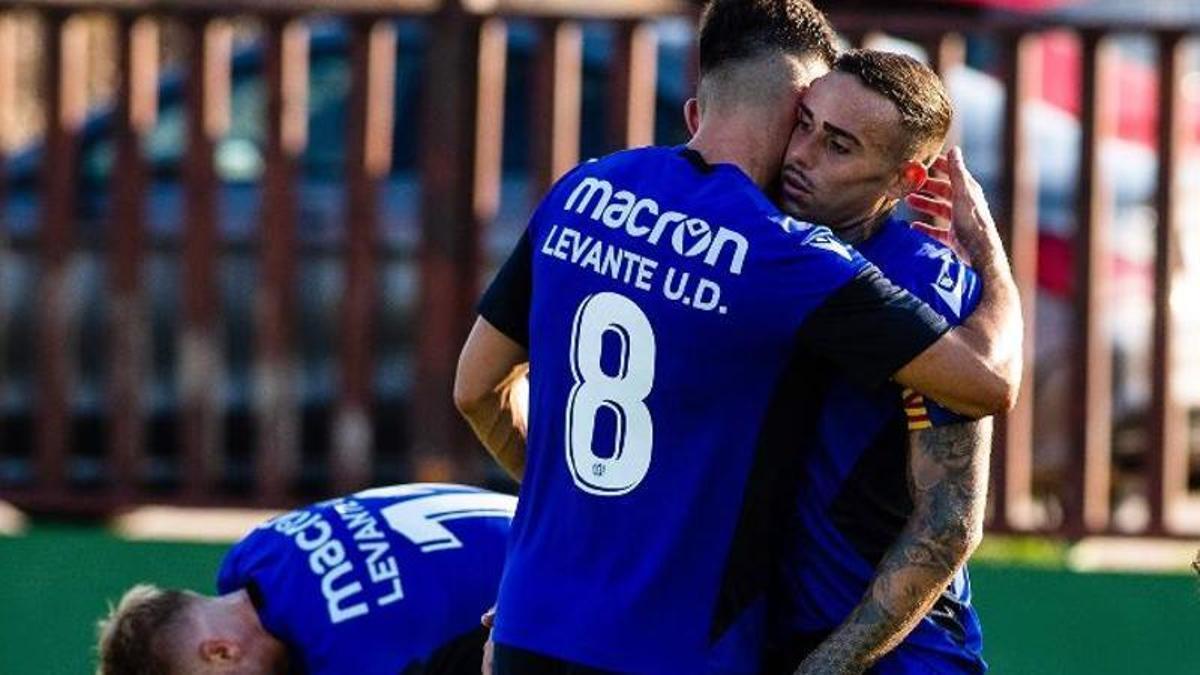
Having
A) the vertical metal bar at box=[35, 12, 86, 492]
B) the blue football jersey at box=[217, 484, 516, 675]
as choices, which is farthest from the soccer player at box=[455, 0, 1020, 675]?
the vertical metal bar at box=[35, 12, 86, 492]

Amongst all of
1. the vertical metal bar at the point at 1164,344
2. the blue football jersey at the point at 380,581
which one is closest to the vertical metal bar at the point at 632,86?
the vertical metal bar at the point at 1164,344

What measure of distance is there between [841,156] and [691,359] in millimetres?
374

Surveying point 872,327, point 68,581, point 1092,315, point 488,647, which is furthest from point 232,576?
point 1092,315

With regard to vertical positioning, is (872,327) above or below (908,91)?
below

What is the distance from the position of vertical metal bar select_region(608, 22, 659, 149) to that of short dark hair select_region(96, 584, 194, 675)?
2.54 m

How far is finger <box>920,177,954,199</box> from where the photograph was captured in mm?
4383

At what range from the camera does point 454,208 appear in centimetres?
771

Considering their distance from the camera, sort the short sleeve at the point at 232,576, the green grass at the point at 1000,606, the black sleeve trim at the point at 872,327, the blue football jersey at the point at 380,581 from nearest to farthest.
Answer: the black sleeve trim at the point at 872,327 < the blue football jersey at the point at 380,581 < the short sleeve at the point at 232,576 < the green grass at the point at 1000,606

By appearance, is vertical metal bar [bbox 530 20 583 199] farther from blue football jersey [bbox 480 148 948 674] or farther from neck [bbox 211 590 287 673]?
blue football jersey [bbox 480 148 948 674]

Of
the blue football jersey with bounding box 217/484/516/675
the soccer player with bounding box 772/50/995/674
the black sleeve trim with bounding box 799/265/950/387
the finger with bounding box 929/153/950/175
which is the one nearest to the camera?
the black sleeve trim with bounding box 799/265/950/387

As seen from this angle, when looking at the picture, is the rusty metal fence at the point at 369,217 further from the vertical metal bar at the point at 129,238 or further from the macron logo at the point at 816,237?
the macron logo at the point at 816,237

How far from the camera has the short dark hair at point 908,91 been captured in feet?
13.9

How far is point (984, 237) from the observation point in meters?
4.32

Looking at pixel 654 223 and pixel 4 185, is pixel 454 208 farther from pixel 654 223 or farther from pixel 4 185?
pixel 654 223
